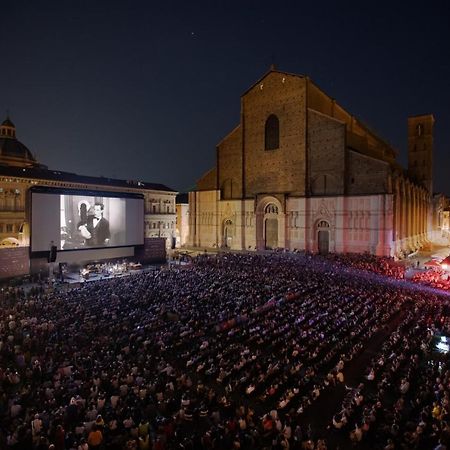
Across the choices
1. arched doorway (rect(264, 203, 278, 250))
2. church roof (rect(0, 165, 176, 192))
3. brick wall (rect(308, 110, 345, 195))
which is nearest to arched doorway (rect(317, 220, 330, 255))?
brick wall (rect(308, 110, 345, 195))

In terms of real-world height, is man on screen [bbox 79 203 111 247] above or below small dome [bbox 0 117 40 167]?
below

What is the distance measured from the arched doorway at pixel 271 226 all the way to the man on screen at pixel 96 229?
21.5m

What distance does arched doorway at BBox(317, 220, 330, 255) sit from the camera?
42.6m

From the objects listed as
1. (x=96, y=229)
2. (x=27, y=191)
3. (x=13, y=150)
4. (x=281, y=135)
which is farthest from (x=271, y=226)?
(x=13, y=150)

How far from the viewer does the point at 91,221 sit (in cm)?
3622

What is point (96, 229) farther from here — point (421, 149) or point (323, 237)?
point (421, 149)

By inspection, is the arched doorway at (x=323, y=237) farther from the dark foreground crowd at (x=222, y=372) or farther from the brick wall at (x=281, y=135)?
the dark foreground crowd at (x=222, y=372)

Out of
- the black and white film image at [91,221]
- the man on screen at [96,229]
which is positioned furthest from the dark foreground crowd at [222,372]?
the man on screen at [96,229]

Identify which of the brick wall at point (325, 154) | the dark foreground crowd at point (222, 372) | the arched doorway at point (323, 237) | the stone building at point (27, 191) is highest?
the brick wall at point (325, 154)

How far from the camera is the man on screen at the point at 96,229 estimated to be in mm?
35594

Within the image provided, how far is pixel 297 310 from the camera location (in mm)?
17953

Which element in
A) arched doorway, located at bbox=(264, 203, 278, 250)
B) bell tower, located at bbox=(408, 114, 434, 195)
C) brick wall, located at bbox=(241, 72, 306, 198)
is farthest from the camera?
bell tower, located at bbox=(408, 114, 434, 195)

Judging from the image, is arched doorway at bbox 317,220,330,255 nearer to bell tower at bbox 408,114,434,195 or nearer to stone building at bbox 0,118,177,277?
stone building at bbox 0,118,177,277

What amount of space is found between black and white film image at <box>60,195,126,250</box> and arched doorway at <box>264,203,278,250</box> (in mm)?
19631
